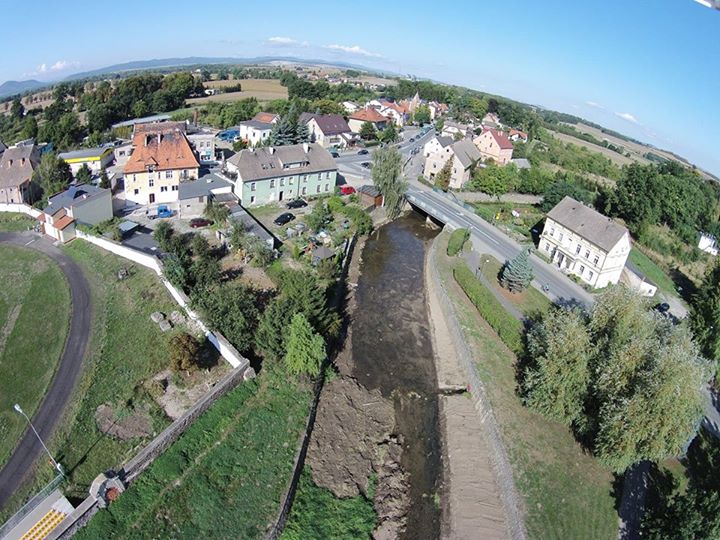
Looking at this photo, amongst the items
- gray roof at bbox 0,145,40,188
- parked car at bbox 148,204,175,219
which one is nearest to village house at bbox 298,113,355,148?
parked car at bbox 148,204,175,219

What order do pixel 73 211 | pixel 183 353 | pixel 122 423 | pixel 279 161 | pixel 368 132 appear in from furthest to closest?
pixel 368 132, pixel 279 161, pixel 73 211, pixel 183 353, pixel 122 423

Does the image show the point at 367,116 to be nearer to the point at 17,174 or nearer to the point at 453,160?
the point at 453,160

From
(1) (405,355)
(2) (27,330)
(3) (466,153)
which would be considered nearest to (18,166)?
(2) (27,330)

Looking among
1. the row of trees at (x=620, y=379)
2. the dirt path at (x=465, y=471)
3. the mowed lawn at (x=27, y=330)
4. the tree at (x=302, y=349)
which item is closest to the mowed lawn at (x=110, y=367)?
the mowed lawn at (x=27, y=330)

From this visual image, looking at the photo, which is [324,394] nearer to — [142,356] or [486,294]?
[142,356]

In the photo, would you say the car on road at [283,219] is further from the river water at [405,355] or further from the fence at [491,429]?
the fence at [491,429]

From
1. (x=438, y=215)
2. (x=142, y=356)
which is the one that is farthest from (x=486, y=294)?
(x=142, y=356)
